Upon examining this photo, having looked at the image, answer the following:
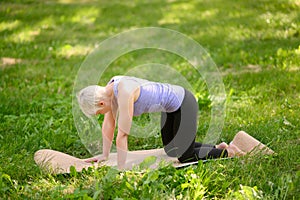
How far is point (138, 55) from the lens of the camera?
22.0ft

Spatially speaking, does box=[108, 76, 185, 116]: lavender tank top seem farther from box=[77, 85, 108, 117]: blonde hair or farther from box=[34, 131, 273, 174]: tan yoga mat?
box=[34, 131, 273, 174]: tan yoga mat

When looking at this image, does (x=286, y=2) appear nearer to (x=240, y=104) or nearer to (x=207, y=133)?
(x=240, y=104)

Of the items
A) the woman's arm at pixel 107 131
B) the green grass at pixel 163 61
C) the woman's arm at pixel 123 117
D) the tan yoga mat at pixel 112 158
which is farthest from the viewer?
the woman's arm at pixel 107 131

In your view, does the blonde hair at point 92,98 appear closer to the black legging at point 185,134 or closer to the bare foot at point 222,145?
the black legging at point 185,134

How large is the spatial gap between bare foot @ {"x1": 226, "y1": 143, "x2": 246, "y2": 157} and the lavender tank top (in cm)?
49

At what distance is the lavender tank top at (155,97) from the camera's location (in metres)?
3.34

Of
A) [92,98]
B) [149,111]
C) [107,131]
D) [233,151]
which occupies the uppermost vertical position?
[92,98]

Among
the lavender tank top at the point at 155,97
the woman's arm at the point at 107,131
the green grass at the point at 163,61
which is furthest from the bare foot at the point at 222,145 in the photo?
the woman's arm at the point at 107,131

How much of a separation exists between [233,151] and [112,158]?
0.89 m

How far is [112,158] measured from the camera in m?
3.65

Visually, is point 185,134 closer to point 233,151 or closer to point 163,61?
point 233,151

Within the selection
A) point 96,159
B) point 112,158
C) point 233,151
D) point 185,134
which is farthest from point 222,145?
point 96,159

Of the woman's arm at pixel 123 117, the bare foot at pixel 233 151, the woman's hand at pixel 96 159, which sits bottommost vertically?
the woman's hand at pixel 96 159

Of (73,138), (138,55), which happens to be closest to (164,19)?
(138,55)
